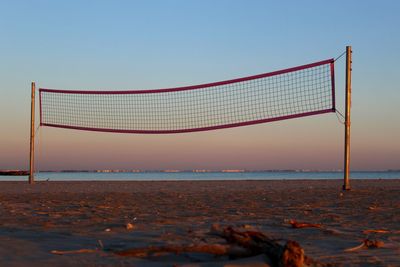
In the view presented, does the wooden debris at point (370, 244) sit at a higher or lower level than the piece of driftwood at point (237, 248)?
lower

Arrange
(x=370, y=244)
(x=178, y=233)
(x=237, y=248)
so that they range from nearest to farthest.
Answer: (x=237, y=248) → (x=370, y=244) → (x=178, y=233)

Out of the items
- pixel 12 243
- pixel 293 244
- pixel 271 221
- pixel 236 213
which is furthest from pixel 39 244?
pixel 236 213

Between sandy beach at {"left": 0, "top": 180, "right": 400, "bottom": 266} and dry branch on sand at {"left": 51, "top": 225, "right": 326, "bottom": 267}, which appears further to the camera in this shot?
sandy beach at {"left": 0, "top": 180, "right": 400, "bottom": 266}

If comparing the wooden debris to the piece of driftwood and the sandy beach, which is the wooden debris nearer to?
the sandy beach

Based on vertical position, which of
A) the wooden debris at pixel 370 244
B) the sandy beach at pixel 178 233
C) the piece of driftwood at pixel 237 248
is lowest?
the sandy beach at pixel 178 233

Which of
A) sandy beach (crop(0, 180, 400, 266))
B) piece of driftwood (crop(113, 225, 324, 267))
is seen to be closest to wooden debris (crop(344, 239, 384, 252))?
sandy beach (crop(0, 180, 400, 266))

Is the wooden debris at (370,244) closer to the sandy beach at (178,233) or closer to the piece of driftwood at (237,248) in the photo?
the sandy beach at (178,233)

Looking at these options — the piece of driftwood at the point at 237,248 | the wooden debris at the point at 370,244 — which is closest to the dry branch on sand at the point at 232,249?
the piece of driftwood at the point at 237,248

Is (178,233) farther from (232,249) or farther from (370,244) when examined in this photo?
(370,244)

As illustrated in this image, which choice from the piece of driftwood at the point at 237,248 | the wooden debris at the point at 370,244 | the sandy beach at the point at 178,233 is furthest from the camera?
the wooden debris at the point at 370,244

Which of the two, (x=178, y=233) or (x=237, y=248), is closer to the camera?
(x=237, y=248)

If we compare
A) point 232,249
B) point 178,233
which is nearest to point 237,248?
point 232,249

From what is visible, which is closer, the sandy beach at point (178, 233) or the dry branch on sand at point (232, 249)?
the dry branch on sand at point (232, 249)

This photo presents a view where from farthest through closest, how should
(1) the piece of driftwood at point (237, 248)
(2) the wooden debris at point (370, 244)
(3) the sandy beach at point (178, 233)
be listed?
(2) the wooden debris at point (370, 244) < (3) the sandy beach at point (178, 233) < (1) the piece of driftwood at point (237, 248)
